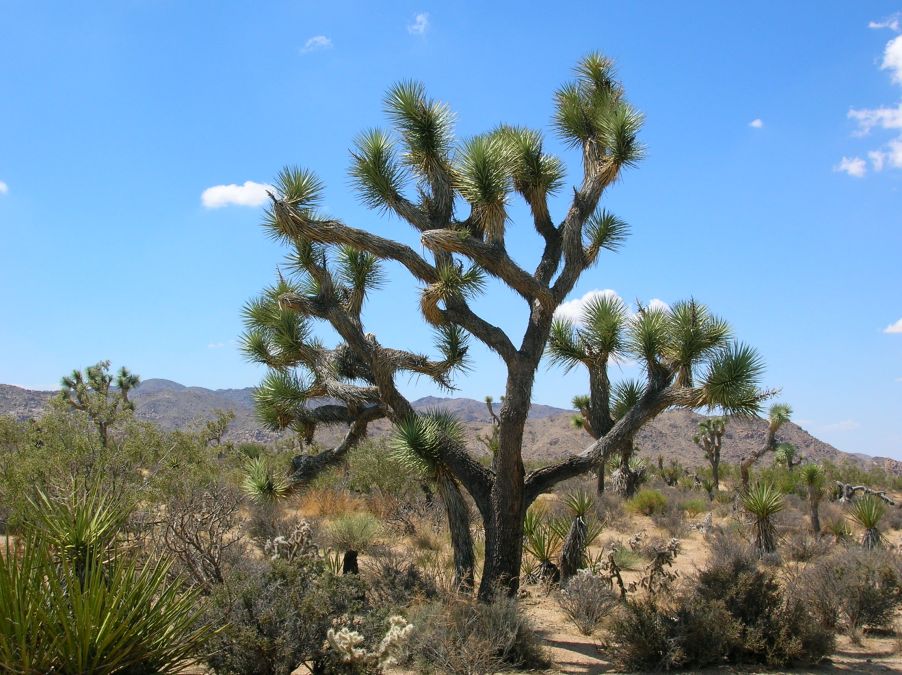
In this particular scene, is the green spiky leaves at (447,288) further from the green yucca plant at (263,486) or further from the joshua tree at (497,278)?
A: the green yucca plant at (263,486)

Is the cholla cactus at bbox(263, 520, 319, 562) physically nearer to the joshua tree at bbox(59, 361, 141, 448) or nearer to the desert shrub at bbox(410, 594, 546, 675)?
the desert shrub at bbox(410, 594, 546, 675)

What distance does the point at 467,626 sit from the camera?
6.20 metres

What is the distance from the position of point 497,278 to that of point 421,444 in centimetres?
216

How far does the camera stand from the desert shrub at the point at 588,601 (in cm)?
801

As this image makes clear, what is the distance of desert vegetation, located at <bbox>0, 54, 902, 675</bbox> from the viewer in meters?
4.94

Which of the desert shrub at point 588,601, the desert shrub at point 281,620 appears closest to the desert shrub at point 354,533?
the desert shrub at point 588,601

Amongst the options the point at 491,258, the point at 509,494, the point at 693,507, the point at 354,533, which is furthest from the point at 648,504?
the point at 491,258

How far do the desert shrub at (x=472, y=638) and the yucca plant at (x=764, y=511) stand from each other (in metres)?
7.39

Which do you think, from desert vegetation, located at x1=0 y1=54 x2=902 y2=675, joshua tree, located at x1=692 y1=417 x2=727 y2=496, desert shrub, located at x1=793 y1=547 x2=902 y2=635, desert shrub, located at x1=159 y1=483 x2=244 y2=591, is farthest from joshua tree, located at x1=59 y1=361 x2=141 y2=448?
joshua tree, located at x1=692 y1=417 x2=727 y2=496

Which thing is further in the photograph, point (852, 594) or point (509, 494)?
point (852, 594)

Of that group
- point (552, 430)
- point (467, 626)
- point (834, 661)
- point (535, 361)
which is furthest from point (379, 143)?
point (552, 430)

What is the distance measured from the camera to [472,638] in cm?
575

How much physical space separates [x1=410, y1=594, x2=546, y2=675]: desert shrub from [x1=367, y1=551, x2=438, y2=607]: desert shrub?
3.18 feet

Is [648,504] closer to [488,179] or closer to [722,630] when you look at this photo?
[722,630]
